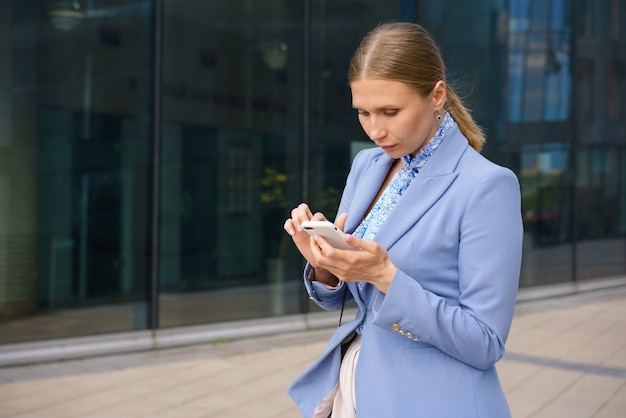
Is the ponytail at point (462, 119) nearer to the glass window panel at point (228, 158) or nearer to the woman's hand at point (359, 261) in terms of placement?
the woman's hand at point (359, 261)

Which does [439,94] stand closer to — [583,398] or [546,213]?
[583,398]

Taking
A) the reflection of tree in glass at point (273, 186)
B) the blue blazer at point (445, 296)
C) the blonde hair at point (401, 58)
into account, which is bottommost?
the reflection of tree in glass at point (273, 186)

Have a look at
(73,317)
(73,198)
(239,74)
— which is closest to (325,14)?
(239,74)

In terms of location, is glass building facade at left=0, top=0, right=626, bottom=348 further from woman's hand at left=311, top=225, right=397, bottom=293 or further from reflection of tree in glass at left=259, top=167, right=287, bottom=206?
woman's hand at left=311, top=225, right=397, bottom=293

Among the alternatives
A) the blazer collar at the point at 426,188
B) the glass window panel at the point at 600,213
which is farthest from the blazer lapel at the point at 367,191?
the glass window panel at the point at 600,213

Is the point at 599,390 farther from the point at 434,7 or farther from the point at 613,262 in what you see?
the point at 613,262

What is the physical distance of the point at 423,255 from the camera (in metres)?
1.90

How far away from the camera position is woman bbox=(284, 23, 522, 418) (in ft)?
5.97

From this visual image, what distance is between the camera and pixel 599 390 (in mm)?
6055

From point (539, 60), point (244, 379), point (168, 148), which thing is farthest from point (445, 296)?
point (539, 60)

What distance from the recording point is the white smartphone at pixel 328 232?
179 cm

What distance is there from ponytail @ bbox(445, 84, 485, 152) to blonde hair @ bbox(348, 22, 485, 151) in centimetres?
11

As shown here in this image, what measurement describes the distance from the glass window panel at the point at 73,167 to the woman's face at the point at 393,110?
587 cm

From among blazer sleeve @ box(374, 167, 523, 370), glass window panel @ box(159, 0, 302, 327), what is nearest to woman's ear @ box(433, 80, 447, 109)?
blazer sleeve @ box(374, 167, 523, 370)
